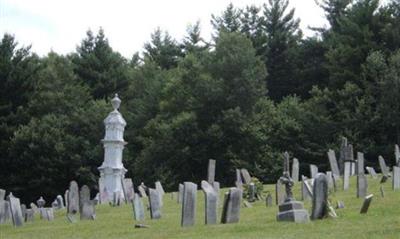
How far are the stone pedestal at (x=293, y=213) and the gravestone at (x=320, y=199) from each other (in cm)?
41

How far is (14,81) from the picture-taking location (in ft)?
167

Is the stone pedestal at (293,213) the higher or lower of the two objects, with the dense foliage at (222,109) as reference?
lower

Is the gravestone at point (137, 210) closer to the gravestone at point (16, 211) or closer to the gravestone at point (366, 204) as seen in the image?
the gravestone at point (16, 211)

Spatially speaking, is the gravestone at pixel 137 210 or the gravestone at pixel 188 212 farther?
the gravestone at pixel 137 210

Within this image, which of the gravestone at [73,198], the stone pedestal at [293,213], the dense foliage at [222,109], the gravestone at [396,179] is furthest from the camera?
the dense foliage at [222,109]

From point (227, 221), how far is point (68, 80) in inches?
1648

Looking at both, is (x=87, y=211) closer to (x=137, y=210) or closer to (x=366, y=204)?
(x=137, y=210)

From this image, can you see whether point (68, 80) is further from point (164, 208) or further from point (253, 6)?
point (164, 208)

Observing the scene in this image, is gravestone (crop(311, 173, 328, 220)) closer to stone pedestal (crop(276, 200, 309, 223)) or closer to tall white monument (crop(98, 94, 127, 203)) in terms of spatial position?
stone pedestal (crop(276, 200, 309, 223))

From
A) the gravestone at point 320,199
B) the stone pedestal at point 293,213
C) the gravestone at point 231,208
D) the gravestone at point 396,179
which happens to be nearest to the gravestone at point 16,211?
the gravestone at point 231,208

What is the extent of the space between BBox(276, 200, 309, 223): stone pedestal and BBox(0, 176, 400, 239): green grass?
0.25 meters

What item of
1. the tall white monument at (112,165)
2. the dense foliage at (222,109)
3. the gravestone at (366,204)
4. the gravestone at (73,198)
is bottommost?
the gravestone at (366,204)

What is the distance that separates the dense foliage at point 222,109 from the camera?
43594 millimetres

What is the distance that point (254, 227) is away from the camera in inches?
563
